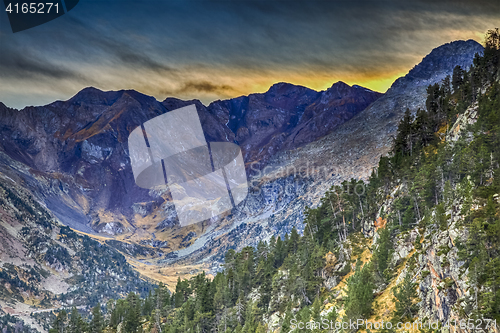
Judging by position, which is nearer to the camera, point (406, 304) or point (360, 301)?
point (406, 304)

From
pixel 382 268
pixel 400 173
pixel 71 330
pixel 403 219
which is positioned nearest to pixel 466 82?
pixel 400 173

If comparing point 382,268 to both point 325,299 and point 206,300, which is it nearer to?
point 325,299

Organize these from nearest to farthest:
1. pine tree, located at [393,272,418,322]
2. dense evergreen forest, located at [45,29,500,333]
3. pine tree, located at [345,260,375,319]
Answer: dense evergreen forest, located at [45,29,500,333], pine tree, located at [393,272,418,322], pine tree, located at [345,260,375,319]

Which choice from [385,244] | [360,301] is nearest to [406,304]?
[360,301]

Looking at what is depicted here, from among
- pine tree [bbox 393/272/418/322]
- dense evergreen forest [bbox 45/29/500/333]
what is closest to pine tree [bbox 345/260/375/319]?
dense evergreen forest [bbox 45/29/500/333]

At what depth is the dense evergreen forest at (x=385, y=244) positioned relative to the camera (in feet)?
143

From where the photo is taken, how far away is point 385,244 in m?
58.8

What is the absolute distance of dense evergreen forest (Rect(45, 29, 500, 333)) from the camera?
143 ft

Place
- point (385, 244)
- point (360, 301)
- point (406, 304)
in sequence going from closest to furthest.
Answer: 1. point (406, 304)
2. point (360, 301)
3. point (385, 244)

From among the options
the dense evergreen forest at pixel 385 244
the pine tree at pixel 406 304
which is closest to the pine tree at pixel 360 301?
the dense evergreen forest at pixel 385 244

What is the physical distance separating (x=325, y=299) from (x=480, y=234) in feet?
95.8

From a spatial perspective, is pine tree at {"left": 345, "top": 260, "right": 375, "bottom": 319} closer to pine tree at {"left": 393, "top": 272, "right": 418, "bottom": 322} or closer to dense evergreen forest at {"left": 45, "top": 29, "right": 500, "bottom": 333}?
dense evergreen forest at {"left": 45, "top": 29, "right": 500, "bottom": 333}

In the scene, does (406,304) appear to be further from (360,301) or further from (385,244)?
(385,244)

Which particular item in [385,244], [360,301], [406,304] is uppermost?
[385,244]
